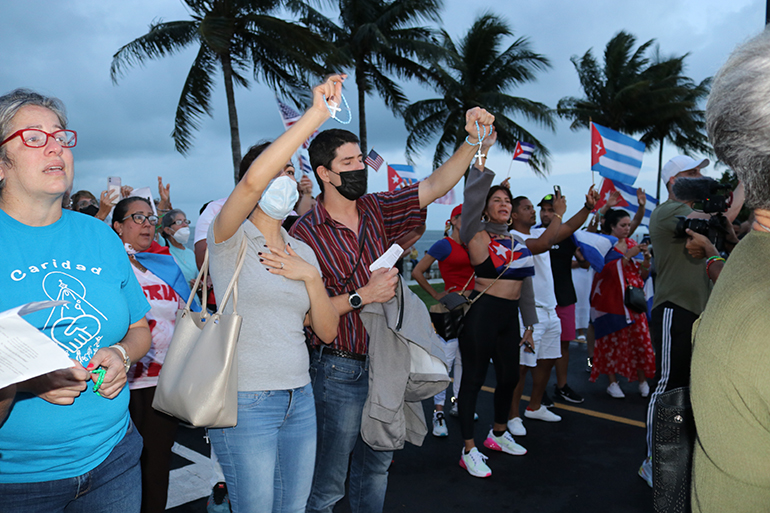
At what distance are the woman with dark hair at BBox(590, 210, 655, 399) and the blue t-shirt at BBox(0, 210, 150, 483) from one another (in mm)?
5866

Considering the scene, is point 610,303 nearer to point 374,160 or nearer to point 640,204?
point 640,204

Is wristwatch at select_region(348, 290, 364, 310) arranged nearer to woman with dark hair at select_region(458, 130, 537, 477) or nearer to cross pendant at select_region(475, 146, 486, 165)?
cross pendant at select_region(475, 146, 486, 165)

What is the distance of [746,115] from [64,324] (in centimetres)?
189

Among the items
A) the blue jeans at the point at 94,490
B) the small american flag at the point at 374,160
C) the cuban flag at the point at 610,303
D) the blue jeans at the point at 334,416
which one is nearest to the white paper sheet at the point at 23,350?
the blue jeans at the point at 94,490

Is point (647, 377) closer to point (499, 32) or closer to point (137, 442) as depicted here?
point (137, 442)

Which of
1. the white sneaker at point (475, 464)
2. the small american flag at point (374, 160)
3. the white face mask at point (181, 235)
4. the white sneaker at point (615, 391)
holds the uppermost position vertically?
the small american flag at point (374, 160)

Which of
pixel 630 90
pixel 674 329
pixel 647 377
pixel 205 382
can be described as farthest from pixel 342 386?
pixel 630 90

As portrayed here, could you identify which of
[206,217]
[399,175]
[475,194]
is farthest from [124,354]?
[399,175]

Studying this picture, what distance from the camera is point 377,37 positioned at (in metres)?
21.7

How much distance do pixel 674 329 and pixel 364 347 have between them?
8.01 feet

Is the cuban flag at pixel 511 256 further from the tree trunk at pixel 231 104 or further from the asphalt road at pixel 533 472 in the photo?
the tree trunk at pixel 231 104

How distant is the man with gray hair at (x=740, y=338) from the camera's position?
101 centimetres

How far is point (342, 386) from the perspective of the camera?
2738mm

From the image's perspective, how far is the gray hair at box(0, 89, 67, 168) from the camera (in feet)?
5.95
